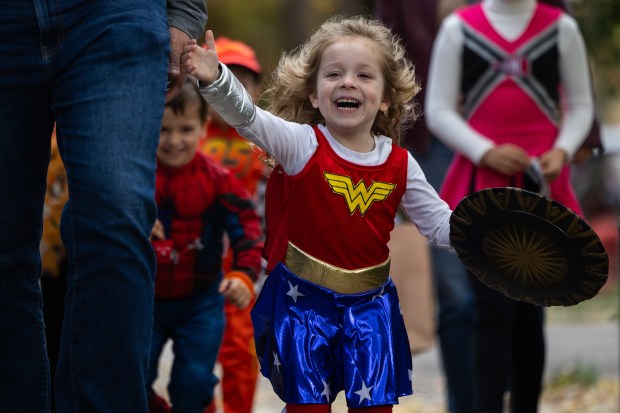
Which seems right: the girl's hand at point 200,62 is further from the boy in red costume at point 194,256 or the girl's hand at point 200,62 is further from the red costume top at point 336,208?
the boy in red costume at point 194,256

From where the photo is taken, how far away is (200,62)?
3.53 m

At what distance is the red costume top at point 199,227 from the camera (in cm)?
497

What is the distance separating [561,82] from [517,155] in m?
0.52

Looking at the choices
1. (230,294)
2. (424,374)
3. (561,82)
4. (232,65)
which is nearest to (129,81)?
(230,294)

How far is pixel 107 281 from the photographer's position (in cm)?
317

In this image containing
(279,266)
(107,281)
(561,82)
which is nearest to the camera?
(107,281)

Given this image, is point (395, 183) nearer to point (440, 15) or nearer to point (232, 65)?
point (232, 65)

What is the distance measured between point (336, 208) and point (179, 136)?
1.42m

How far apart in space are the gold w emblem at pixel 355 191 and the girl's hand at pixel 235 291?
1080 millimetres

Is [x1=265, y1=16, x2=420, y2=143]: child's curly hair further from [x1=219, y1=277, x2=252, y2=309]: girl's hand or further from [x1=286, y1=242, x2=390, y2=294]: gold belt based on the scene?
[x1=219, y1=277, x2=252, y2=309]: girl's hand

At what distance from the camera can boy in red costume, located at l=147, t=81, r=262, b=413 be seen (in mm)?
4906

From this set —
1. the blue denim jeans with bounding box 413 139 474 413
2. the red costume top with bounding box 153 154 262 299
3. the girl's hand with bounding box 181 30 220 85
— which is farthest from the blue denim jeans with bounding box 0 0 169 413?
the blue denim jeans with bounding box 413 139 474 413

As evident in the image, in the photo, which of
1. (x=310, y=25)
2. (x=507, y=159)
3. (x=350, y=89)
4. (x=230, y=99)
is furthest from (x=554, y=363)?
(x=310, y=25)

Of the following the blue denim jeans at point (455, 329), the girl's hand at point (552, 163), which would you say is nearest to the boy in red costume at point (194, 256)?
the girl's hand at point (552, 163)
